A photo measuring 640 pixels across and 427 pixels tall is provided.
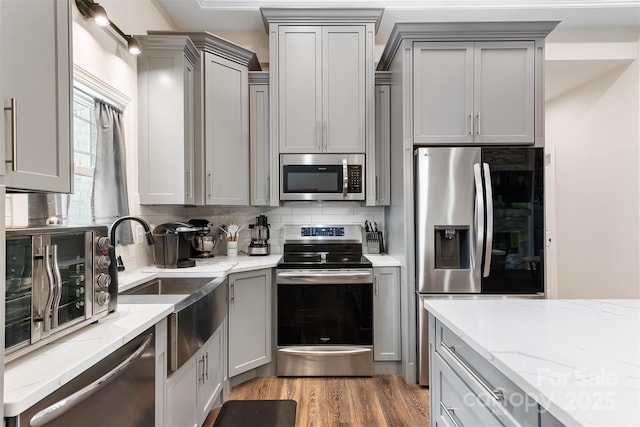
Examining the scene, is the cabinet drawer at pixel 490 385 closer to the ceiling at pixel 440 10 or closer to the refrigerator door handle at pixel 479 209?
the refrigerator door handle at pixel 479 209

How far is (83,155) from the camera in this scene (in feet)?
6.44

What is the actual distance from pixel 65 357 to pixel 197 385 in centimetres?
100

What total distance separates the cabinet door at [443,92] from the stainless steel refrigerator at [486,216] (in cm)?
17

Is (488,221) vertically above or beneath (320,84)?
beneath

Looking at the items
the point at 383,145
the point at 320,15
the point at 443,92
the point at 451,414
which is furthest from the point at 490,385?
the point at 320,15

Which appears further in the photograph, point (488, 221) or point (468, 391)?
point (488, 221)

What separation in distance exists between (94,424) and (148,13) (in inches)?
110

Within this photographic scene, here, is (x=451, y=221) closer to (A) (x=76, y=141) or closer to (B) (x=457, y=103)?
(B) (x=457, y=103)

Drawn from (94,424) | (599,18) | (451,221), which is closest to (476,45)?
(451,221)

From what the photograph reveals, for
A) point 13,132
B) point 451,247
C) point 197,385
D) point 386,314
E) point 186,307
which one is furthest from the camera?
point 386,314

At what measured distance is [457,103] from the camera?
250 cm

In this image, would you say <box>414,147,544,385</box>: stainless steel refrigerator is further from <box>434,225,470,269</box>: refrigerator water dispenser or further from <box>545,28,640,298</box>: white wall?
<box>545,28,640,298</box>: white wall

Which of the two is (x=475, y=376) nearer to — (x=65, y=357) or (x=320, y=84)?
(x=65, y=357)

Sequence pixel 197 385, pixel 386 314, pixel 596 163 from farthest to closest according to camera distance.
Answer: pixel 596 163
pixel 386 314
pixel 197 385
